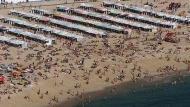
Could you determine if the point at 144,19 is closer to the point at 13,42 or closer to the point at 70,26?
the point at 70,26

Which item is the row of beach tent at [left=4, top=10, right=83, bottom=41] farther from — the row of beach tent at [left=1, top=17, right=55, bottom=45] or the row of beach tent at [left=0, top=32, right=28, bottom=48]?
the row of beach tent at [left=0, top=32, right=28, bottom=48]

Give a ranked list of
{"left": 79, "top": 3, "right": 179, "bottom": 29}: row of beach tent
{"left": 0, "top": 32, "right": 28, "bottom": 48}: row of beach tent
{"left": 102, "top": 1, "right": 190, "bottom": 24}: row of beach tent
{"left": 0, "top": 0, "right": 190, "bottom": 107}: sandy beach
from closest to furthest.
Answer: {"left": 0, "top": 0, "right": 190, "bottom": 107}: sandy beach < {"left": 0, "top": 32, "right": 28, "bottom": 48}: row of beach tent < {"left": 79, "top": 3, "right": 179, "bottom": 29}: row of beach tent < {"left": 102, "top": 1, "right": 190, "bottom": 24}: row of beach tent

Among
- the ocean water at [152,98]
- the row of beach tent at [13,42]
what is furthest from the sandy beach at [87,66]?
the ocean water at [152,98]

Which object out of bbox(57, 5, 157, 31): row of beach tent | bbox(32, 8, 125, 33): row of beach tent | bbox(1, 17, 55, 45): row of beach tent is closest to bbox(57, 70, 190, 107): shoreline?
bbox(1, 17, 55, 45): row of beach tent

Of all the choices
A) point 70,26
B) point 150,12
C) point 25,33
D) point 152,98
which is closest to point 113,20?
point 70,26

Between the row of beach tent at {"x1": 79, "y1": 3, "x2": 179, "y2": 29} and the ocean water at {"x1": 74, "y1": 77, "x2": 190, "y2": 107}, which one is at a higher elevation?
the row of beach tent at {"x1": 79, "y1": 3, "x2": 179, "y2": 29}

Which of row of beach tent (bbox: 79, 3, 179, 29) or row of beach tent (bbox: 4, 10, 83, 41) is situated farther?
row of beach tent (bbox: 79, 3, 179, 29)

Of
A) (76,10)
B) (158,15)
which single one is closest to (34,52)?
(76,10)
